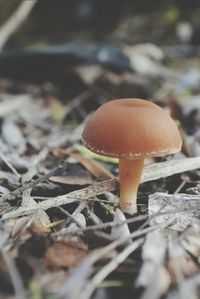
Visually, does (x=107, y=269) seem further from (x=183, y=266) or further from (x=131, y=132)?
(x=131, y=132)

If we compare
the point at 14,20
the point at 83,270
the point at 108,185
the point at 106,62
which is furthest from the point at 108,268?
the point at 14,20

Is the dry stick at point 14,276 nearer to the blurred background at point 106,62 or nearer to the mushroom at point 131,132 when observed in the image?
the mushroom at point 131,132

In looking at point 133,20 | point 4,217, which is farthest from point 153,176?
point 133,20

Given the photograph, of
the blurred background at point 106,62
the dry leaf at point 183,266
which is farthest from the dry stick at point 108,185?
the dry leaf at point 183,266

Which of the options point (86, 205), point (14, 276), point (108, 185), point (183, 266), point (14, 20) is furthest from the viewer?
point (14, 20)

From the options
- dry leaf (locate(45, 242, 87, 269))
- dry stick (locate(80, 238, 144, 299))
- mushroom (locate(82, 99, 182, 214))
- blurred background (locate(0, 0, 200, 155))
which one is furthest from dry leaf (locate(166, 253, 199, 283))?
blurred background (locate(0, 0, 200, 155))

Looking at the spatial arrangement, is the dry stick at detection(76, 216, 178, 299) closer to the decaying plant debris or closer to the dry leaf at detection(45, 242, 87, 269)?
the decaying plant debris
